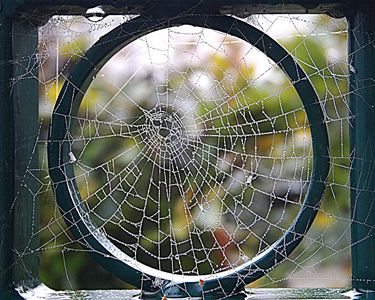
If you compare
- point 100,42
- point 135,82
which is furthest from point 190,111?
point 100,42

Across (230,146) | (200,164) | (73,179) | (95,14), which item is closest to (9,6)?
(95,14)

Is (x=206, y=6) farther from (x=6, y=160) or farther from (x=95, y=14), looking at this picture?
(x=6, y=160)

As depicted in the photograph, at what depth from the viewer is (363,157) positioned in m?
1.10

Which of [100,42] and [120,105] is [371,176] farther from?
[120,105]

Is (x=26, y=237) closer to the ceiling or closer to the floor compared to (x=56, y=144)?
closer to the floor

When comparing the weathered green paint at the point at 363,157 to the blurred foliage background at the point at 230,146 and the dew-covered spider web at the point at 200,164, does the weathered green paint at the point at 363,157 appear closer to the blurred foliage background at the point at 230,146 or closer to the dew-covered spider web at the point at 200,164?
the dew-covered spider web at the point at 200,164

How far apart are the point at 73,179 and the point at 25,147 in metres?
0.08

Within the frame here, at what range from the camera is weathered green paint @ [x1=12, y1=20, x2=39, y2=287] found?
3.72 ft

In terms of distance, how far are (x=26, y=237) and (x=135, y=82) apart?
0.80 metres

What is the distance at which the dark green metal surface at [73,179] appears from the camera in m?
1.09

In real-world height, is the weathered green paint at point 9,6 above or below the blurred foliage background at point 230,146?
above

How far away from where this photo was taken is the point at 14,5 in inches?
43.6

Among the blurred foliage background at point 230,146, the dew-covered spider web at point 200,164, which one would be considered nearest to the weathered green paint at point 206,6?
the dew-covered spider web at point 200,164

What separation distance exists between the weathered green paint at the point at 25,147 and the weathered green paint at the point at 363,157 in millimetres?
445
